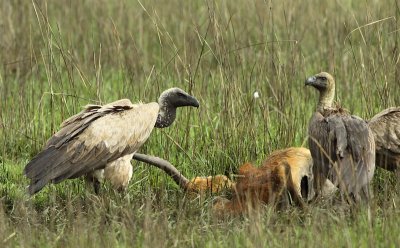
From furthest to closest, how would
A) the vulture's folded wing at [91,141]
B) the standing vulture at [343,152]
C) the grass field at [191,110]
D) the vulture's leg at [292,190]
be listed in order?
the vulture's folded wing at [91,141], the vulture's leg at [292,190], the standing vulture at [343,152], the grass field at [191,110]

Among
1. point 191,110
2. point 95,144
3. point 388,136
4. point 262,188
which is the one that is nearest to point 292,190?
point 262,188

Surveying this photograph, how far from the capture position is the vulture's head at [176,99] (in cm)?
803

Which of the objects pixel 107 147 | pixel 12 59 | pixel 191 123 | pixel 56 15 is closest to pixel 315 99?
pixel 191 123

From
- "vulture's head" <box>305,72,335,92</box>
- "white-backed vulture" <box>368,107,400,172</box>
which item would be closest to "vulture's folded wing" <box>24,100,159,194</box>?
"vulture's head" <box>305,72,335,92</box>

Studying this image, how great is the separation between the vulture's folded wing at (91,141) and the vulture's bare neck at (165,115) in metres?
0.29

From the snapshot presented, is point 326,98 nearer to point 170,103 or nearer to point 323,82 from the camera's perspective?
point 323,82

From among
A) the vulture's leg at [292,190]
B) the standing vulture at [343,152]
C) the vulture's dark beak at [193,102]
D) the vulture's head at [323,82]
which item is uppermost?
the vulture's head at [323,82]

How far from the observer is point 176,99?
8.06 m

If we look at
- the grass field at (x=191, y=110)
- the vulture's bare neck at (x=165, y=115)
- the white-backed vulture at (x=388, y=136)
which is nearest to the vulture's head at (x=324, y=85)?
the grass field at (x=191, y=110)

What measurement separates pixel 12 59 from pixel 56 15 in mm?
1652

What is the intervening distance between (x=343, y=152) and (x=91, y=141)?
1773 millimetres

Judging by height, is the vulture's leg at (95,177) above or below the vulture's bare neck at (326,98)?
below

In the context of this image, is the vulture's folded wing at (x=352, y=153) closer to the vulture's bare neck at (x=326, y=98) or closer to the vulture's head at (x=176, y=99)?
the vulture's bare neck at (x=326, y=98)

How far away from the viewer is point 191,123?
8.82 metres
